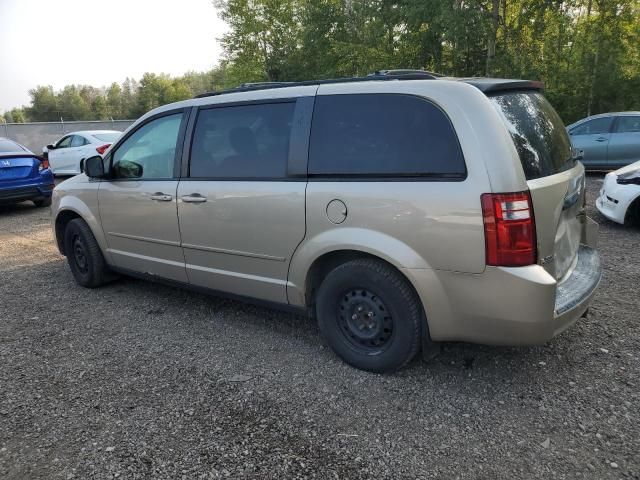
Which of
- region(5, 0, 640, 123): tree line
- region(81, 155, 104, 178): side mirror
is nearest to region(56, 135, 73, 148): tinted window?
region(81, 155, 104, 178): side mirror

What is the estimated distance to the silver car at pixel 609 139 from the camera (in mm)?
10625

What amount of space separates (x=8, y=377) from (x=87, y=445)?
1196 mm

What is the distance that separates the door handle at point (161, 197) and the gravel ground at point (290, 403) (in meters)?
1.04

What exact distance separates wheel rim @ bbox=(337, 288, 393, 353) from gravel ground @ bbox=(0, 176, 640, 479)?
0.21 m

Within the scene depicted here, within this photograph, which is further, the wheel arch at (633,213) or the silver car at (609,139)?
the silver car at (609,139)

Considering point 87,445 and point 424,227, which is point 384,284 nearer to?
point 424,227

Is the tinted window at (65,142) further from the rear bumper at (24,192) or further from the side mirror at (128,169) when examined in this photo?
the side mirror at (128,169)

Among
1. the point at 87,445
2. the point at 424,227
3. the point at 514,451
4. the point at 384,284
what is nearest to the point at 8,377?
the point at 87,445

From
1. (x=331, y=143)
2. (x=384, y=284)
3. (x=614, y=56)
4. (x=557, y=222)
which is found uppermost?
(x=614, y=56)

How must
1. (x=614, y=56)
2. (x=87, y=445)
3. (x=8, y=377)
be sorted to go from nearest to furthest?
(x=87, y=445), (x=8, y=377), (x=614, y=56)

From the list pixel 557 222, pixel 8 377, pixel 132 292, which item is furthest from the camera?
pixel 132 292

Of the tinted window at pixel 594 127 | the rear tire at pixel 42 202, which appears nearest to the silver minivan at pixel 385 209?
the rear tire at pixel 42 202

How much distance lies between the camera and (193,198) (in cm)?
384

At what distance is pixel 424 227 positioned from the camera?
277 cm
